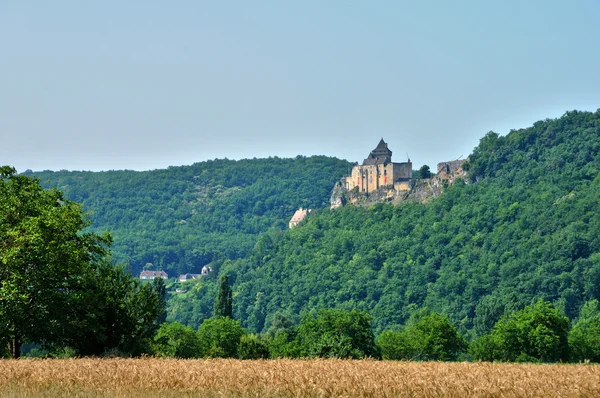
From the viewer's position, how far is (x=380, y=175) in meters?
184

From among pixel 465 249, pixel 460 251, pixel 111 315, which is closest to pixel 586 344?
pixel 111 315

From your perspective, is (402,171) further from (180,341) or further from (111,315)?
(111,315)

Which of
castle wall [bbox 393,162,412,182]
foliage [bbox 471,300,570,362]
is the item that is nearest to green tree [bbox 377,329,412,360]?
foliage [bbox 471,300,570,362]

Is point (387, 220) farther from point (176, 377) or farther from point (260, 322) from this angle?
point (176, 377)

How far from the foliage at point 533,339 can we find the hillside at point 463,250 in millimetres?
55736

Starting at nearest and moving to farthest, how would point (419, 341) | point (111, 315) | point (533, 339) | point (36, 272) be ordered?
point (36, 272) < point (111, 315) < point (533, 339) < point (419, 341)

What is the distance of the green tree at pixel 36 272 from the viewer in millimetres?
34875

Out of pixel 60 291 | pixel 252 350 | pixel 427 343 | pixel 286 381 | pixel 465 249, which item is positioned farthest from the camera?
pixel 465 249

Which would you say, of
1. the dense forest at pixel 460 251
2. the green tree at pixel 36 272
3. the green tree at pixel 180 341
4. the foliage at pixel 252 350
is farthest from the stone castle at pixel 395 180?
the green tree at pixel 36 272

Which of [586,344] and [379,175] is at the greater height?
[379,175]

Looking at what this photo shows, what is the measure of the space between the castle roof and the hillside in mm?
7995

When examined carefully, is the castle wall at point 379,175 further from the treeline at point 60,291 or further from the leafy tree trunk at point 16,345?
the leafy tree trunk at point 16,345

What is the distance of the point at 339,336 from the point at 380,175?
12840 centimetres

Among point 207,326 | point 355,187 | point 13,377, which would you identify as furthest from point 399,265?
point 13,377
